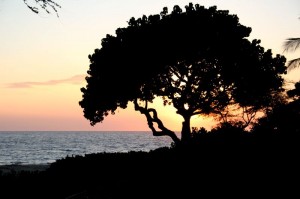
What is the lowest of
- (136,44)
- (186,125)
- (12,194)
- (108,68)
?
(12,194)

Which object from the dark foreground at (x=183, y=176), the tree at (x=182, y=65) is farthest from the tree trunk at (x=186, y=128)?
the dark foreground at (x=183, y=176)

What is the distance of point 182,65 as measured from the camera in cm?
3061

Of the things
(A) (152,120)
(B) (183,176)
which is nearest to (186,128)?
(A) (152,120)

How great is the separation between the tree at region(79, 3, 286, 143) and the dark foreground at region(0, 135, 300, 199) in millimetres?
11934

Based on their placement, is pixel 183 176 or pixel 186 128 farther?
pixel 186 128

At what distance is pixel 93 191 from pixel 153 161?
4536 millimetres

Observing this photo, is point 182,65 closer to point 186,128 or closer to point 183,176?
point 186,128

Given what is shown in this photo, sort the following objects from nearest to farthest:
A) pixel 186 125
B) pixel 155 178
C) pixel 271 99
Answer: pixel 155 178 → pixel 186 125 → pixel 271 99

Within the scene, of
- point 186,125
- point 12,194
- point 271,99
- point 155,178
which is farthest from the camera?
point 271,99

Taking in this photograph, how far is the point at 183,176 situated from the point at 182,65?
17.1 m

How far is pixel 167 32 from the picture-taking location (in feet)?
96.5

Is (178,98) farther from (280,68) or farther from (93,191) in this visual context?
(93,191)

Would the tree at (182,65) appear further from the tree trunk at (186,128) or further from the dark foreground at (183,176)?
the dark foreground at (183,176)

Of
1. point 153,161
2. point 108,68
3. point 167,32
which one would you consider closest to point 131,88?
point 108,68
